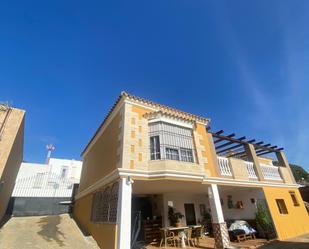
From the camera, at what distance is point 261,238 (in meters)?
11.0

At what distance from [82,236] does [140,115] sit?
24.3 feet

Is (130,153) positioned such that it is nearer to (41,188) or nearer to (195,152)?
(195,152)

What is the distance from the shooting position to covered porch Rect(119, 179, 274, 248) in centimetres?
1029

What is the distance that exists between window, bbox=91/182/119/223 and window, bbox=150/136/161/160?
215cm

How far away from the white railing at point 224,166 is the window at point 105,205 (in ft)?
21.5

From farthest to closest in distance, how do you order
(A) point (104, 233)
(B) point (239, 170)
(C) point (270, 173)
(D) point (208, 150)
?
(C) point (270, 173)
(B) point (239, 170)
(D) point (208, 150)
(A) point (104, 233)

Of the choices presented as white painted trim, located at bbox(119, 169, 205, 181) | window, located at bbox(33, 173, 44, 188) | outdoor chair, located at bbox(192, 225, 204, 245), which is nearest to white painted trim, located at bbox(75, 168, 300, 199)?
white painted trim, located at bbox(119, 169, 205, 181)

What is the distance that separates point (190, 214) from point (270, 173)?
22.7ft

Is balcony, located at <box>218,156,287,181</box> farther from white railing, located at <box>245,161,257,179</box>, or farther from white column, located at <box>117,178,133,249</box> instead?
white column, located at <box>117,178,133,249</box>

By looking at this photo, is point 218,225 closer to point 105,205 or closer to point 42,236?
point 105,205

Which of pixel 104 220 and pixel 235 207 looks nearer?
pixel 104 220

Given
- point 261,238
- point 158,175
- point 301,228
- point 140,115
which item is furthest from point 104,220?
point 301,228

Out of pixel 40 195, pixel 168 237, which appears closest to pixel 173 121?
pixel 168 237

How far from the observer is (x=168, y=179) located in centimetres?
827
